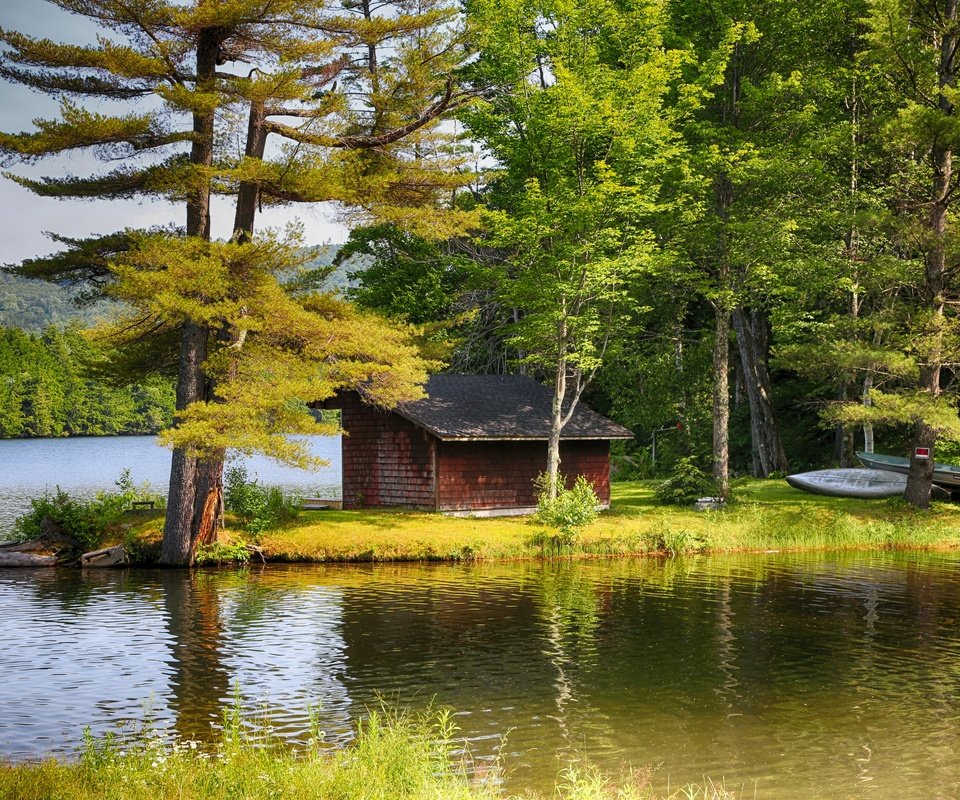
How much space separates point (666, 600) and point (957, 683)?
7.20 metres

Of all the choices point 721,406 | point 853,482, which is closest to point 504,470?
point 721,406

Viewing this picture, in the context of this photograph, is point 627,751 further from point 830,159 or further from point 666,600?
point 830,159

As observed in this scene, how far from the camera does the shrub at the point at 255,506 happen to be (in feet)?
91.4

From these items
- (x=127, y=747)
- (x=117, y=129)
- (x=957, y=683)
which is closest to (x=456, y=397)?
(x=117, y=129)

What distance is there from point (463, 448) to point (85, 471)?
47.7 meters

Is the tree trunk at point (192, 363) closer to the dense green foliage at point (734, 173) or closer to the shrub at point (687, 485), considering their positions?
the dense green foliage at point (734, 173)

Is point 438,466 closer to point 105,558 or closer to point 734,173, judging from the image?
point 105,558

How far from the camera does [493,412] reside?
34.4 metres

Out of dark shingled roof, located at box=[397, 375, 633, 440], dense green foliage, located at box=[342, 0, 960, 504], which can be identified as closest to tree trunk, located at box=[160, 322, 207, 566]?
dark shingled roof, located at box=[397, 375, 633, 440]

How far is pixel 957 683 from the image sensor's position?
15094 millimetres

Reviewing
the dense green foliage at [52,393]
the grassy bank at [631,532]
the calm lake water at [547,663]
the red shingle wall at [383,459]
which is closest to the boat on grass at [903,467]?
the grassy bank at [631,532]

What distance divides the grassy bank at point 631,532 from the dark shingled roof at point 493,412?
107 inches

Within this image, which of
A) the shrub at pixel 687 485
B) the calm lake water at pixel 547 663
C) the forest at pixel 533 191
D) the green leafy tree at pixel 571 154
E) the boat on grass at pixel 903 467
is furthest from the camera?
the boat on grass at pixel 903 467

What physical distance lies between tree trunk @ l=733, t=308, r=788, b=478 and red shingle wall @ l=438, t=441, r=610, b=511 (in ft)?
35.5
